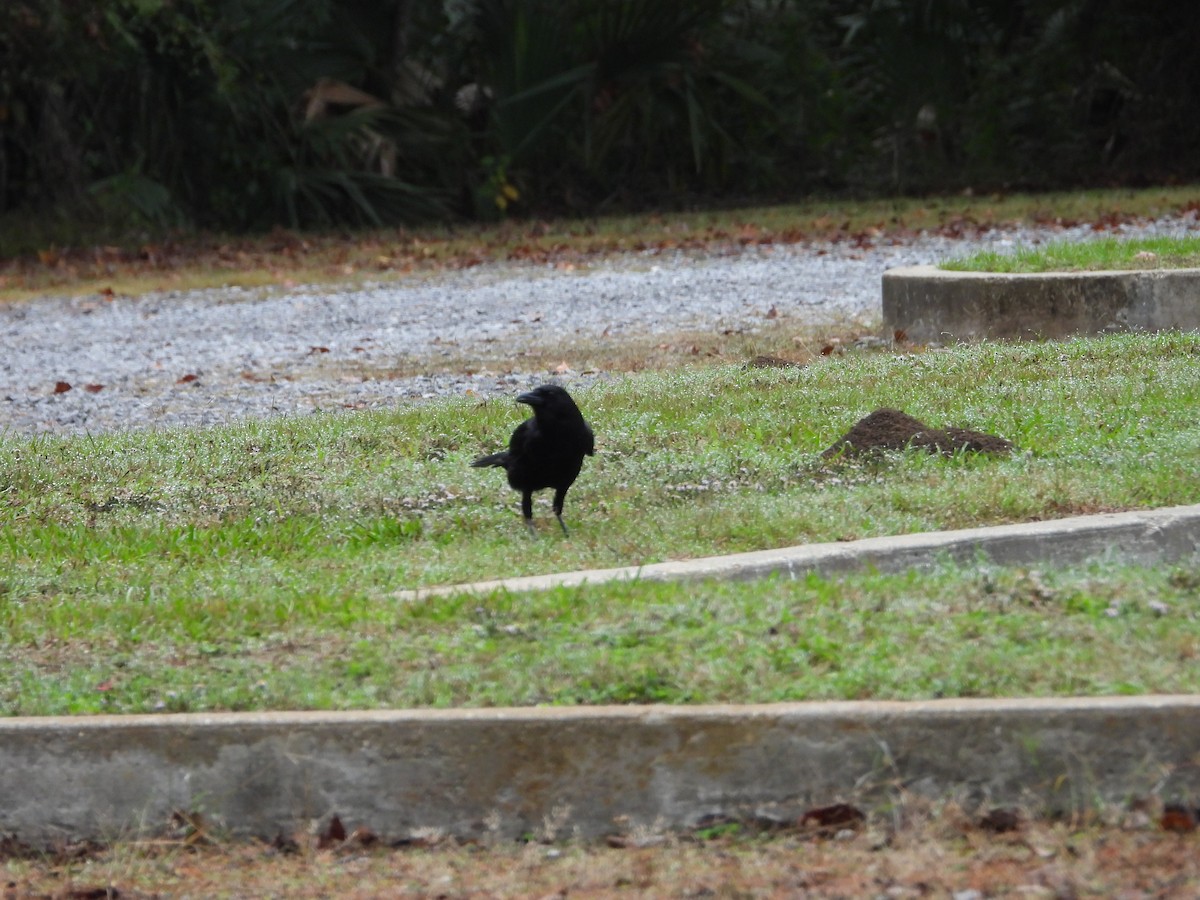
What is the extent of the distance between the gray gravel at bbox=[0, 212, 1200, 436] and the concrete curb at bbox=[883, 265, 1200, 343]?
4.24ft

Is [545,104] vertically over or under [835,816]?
over

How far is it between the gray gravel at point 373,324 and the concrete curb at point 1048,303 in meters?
1.29

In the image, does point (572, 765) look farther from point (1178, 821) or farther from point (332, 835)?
point (1178, 821)

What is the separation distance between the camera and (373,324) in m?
11.5

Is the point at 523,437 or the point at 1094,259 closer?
the point at 523,437

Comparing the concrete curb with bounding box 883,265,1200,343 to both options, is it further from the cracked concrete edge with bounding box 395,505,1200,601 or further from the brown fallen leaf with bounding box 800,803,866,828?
the brown fallen leaf with bounding box 800,803,866,828

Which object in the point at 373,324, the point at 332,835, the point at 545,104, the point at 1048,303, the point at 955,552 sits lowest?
the point at 332,835

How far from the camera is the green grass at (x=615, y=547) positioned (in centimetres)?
408

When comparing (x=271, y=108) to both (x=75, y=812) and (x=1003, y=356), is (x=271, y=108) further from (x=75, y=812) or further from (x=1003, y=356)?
(x=75, y=812)

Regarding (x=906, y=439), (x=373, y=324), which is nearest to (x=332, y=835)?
(x=906, y=439)

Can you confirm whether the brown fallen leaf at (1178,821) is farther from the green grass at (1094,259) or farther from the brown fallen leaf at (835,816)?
the green grass at (1094,259)

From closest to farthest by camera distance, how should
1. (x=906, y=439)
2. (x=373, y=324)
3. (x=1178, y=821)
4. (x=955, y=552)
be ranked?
(x=1178, y=821) < (x=955, y=552) < (x=906, y=439) < (x=373, y=324)

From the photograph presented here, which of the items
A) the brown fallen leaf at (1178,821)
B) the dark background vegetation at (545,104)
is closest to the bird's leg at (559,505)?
the brown fallen leaf at (1178,821)

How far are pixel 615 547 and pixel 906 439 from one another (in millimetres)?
1334
